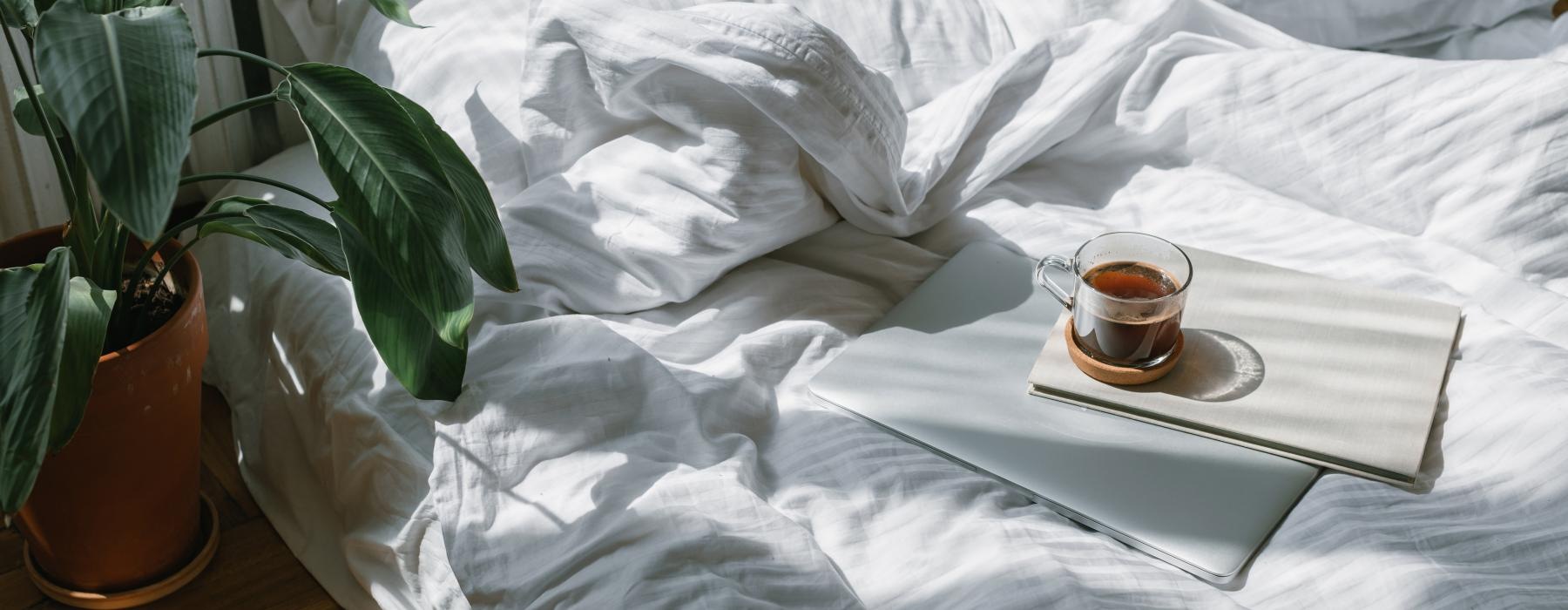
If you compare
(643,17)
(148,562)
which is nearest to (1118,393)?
(643,17)

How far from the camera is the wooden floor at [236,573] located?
3.67 ft

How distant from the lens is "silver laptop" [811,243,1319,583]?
0.83m

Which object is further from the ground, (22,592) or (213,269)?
(213,269)

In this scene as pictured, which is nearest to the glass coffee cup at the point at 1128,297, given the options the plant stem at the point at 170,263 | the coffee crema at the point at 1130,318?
the coffee crema at the point at 1130,318

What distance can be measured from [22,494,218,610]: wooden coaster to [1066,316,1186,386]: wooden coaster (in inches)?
33.2

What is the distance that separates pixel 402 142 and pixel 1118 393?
57 cm

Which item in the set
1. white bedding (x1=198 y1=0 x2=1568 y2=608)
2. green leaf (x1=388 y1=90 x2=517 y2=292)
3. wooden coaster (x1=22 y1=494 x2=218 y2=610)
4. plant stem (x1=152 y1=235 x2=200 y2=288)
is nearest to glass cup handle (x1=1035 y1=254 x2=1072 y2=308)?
white bedding (x1=198 y1=0 x2=1568 y2=608)

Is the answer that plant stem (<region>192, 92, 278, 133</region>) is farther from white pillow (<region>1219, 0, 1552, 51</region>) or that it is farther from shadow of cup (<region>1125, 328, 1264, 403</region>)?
white pillow (<region>1219, 0, 1552, 51</region>)

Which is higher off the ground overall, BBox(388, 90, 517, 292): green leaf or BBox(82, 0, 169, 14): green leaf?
BBox(82, 0, 169, 14): green leaf

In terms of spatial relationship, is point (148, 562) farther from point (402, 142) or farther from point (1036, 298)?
point (1036, 298)

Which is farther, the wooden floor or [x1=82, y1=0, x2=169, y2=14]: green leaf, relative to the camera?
the wooden floor

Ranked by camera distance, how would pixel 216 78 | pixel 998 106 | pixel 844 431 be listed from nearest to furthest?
pixel 844 431
pixel 998 106
pixel 216 78

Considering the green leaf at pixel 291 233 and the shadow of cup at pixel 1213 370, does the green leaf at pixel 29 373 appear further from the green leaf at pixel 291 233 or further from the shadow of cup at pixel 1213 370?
the shadow of cup at pixel 1213 370

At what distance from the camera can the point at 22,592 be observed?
1.13 meters
